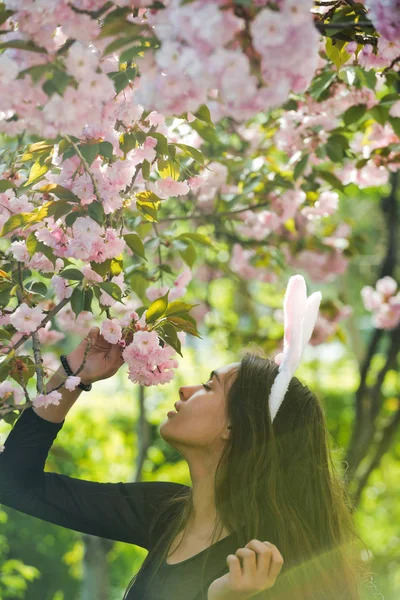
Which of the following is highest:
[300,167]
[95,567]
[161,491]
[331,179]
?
[300,167]

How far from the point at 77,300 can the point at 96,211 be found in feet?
0.60

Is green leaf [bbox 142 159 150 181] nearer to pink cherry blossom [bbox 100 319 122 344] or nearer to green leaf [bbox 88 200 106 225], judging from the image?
green leaf [bbox 88 200 106 225]

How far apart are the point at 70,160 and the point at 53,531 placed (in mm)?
3768

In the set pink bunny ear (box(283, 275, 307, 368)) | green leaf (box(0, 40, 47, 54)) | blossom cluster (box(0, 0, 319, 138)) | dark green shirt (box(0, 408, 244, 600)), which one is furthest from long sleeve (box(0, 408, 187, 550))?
green leaf (box(0, 40, 47, 54))

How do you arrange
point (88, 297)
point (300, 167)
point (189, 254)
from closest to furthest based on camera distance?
point (88, 297)
point (189, 254)
point (300, 167)

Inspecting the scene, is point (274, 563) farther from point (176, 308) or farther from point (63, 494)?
point (63, 494)

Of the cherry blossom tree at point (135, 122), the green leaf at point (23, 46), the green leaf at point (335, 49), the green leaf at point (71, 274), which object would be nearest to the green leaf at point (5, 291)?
the cherry blossom tree at point (135, 122)

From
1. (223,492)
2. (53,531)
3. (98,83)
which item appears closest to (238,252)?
(53,531)

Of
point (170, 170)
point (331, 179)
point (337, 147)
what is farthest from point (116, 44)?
point (331, 179)

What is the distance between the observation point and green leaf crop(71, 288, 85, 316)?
146cm

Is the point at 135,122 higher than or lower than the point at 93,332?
higher

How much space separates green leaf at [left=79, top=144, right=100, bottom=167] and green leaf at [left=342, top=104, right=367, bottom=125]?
3.25 ft

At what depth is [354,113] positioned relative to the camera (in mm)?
2105

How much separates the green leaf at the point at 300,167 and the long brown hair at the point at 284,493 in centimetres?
75
